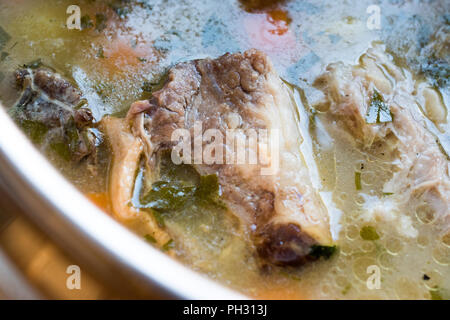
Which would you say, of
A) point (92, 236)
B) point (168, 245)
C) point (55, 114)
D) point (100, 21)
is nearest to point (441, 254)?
point (168, 245)

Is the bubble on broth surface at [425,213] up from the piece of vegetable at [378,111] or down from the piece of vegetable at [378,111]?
down

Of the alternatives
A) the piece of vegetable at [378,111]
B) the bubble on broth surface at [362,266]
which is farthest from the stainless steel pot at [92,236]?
the piece of vegetable at [378,111]

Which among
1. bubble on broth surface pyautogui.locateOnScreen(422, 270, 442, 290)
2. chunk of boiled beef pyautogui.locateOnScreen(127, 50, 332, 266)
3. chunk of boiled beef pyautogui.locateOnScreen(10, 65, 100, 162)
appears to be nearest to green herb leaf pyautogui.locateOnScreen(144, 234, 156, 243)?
chunk of boiled beef pyautogui.locateOnScreen(127, 50, 332, 266)

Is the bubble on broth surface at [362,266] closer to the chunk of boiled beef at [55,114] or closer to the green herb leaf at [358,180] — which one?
the green herb leaf at [358,180]

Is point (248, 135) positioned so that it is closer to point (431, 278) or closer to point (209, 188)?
point (209, 188)
